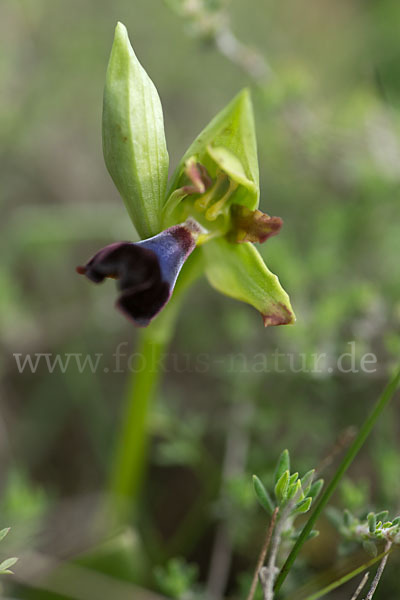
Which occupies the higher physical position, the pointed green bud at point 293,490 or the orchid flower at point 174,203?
the orchid flower at point 174,203

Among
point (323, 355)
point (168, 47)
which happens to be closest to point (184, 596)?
point (323, 355)

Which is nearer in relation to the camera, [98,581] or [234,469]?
[98,581]

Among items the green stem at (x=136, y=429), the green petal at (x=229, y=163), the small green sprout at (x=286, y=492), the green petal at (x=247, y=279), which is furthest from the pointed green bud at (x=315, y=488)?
the green stem at (x=136, y=429)

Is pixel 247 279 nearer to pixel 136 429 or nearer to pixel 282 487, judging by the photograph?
pixel 282 487

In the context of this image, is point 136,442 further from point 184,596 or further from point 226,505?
point 184,596

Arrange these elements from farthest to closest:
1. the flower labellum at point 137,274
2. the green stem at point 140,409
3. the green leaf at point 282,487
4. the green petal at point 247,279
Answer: the green stem at point 140,409 < the green petal at point 247,279 < the flower labellum at point 137,274 < the green leaf at point 282,487

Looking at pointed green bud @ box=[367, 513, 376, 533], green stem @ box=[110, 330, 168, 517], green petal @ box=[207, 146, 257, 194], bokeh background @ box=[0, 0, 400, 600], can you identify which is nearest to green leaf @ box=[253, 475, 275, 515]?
pointed green bud @ box=[367, 513, 376, 533]

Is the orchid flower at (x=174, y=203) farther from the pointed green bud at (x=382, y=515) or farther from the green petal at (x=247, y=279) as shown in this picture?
the pointed green bud at (x=382, y=515)
